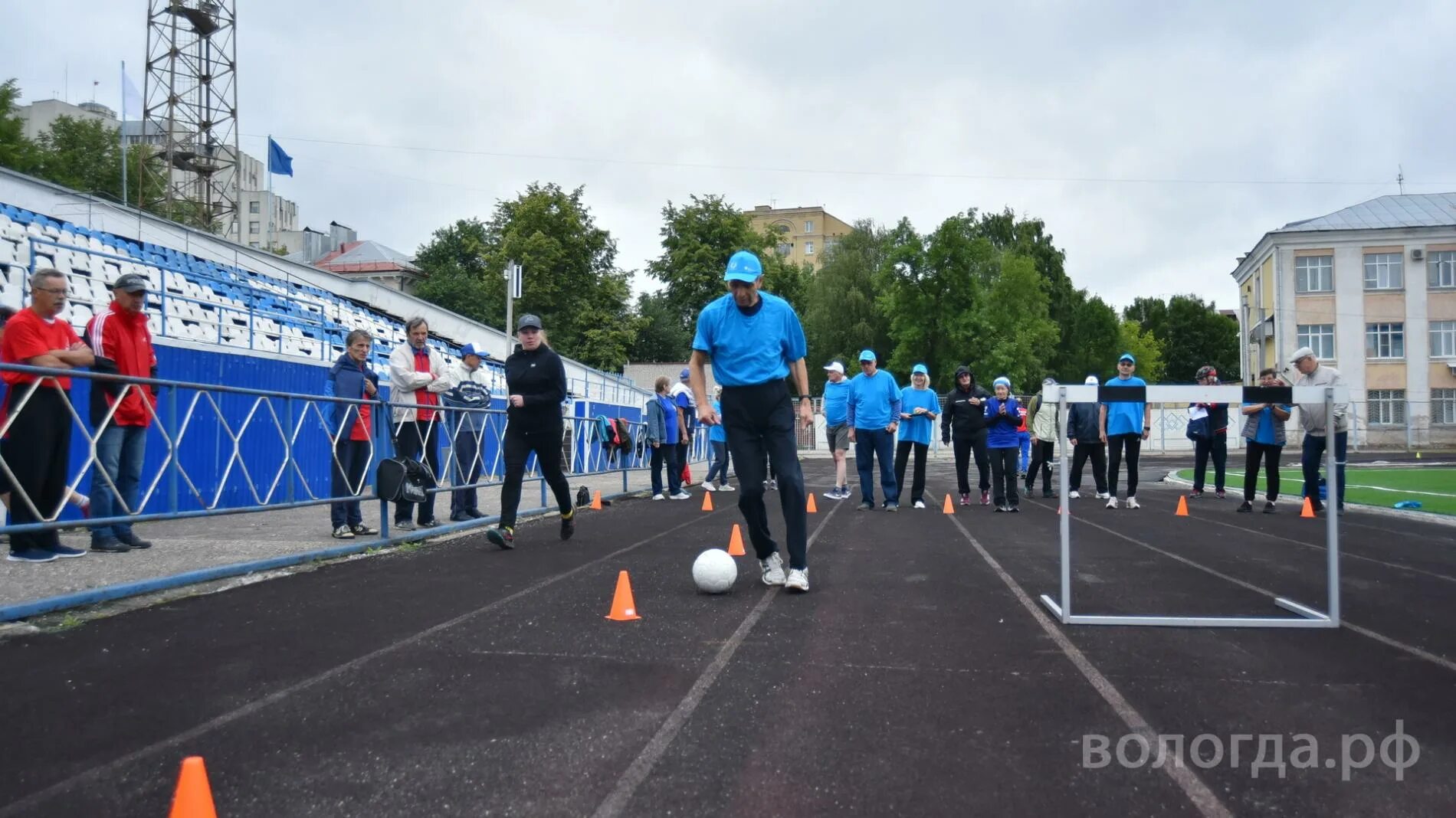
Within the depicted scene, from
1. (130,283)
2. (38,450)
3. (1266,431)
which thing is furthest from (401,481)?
(1266,431)

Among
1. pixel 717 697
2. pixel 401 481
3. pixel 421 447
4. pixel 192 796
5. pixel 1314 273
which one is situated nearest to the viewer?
pixel 192 796

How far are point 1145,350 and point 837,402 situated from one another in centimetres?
7762

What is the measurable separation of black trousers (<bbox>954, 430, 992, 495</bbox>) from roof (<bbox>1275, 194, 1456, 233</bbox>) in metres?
41.7

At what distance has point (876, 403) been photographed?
11.9 metres

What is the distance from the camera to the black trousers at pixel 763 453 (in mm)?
5590

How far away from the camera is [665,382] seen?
1426 centimetres

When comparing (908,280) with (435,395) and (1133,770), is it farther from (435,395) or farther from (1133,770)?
(1133,770)

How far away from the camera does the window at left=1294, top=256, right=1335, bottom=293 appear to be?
1801 inches

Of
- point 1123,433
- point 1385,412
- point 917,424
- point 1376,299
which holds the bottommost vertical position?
point 1123,433

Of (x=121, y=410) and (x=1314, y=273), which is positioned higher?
(x=1314, y=273)

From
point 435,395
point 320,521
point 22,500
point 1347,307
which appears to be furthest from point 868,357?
point 1347,307

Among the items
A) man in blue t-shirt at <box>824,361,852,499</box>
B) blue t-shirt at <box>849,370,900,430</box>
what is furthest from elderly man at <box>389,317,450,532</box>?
man in blue t-shirt at <box>824,361,852,499</box>

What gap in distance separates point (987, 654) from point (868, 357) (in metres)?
8.23

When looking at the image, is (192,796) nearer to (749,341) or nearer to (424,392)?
(749,341)
